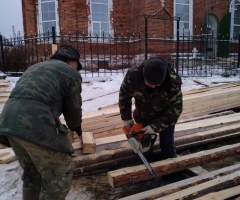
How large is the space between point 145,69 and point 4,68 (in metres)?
8.27

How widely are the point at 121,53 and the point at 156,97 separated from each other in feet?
33.0

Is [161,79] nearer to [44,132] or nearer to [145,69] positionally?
[145,69]

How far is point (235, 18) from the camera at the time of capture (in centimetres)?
1478

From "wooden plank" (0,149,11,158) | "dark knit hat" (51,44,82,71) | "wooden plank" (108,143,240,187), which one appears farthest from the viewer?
"wooden plank" (0,149,11,158)

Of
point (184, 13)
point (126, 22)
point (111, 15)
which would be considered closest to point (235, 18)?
point (184, 13)

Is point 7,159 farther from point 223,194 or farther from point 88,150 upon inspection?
point 223,194

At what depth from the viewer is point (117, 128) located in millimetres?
3994

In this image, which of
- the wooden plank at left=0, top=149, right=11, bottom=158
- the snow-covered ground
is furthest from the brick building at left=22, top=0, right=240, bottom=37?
the wooden plank at left=0, top=149, right=11, bottom=158

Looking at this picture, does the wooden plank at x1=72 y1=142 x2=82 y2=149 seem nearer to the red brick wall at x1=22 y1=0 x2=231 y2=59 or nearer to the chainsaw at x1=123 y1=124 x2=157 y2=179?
the chainsaw at x1=123 y1=124 x2=157 y2=179

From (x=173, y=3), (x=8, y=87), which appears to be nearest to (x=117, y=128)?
(x=8, y=87)

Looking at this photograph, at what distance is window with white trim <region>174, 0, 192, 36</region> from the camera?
43.3 feet

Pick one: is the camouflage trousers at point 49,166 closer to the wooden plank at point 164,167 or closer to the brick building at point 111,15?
the wooden plank at point 164,167

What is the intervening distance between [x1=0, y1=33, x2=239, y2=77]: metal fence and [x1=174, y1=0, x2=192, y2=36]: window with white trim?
1.10 meters

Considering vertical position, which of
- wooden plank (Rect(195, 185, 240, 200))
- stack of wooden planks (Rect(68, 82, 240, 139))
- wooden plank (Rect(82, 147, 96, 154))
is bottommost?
wooden plank (Rect(195, 185, 240, 200))
